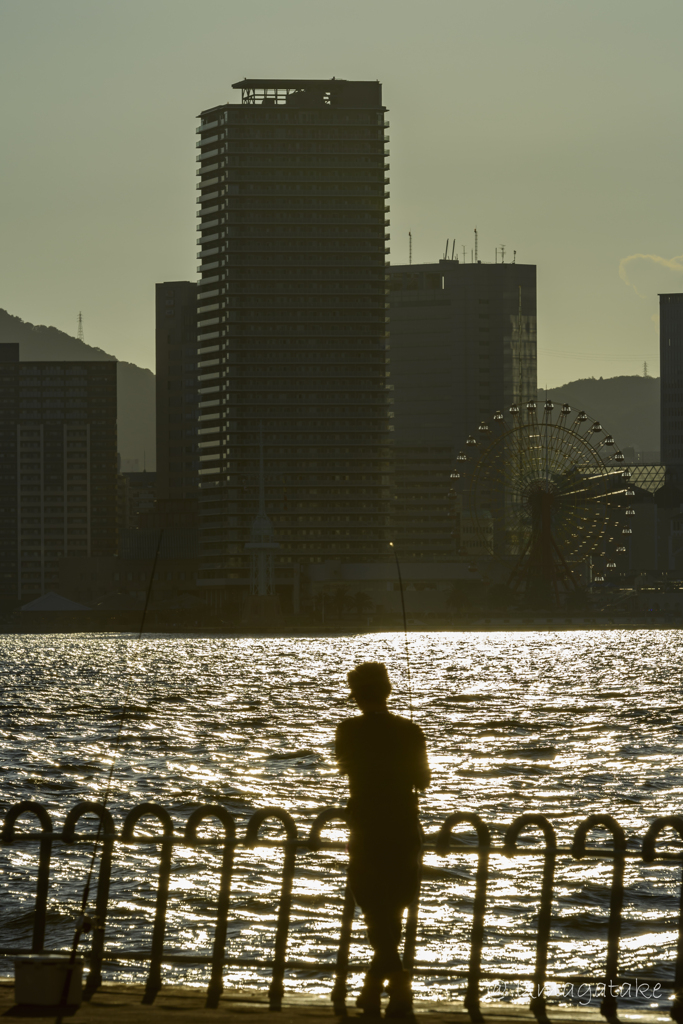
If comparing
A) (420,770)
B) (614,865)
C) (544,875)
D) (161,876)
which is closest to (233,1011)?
(161,876)

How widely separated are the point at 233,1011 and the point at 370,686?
217 centimetres

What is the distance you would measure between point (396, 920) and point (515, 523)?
145 meters

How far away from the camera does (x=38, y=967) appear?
884cm

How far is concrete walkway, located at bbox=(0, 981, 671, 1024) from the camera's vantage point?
28.8ft

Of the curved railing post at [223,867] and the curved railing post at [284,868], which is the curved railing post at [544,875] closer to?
the curved railing post at [284,868]

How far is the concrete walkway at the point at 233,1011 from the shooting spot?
878 centimetres

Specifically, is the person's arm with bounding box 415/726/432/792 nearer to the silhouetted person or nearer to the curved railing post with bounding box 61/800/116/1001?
the silhouetted person

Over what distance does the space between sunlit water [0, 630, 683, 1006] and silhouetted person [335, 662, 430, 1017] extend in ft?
6.06

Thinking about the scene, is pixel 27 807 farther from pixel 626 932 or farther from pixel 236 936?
pixel 626 932

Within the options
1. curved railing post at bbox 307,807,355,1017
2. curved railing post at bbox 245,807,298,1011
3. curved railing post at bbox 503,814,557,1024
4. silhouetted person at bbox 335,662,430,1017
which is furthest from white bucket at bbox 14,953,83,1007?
curved railing post at bbox 503,814,557,1024

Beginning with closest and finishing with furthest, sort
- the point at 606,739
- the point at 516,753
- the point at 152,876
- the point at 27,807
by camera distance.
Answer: the point at 27,807
the point at 152,876
the point at 516,753
the point at 606,739

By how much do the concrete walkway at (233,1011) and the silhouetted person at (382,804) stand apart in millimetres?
428

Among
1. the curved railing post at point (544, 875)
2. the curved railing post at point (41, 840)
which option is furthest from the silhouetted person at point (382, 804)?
the curved railing post at point (41, 840)

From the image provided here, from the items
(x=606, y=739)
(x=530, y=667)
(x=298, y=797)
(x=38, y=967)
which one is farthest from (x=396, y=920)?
(x=530, y=667)
